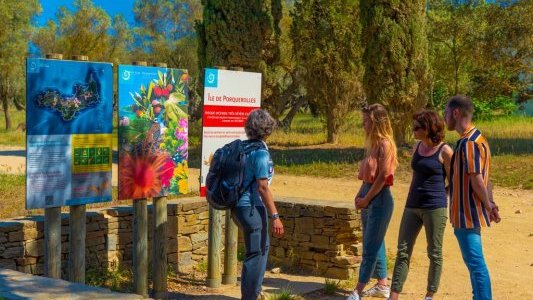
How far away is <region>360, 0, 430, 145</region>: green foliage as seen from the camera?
1859 centimetres

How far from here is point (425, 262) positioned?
27.5 ft

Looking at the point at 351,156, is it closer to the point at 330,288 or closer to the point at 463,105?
the point at 330,288

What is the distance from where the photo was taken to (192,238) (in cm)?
812

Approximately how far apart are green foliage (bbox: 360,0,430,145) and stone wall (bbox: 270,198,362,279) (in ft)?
36.4

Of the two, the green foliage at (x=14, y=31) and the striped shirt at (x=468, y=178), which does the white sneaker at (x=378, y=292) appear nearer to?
the striped shirt at (x=468, y=178)

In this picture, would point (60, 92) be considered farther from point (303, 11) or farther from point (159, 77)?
point (303, 11)

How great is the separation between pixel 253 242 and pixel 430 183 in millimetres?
1508

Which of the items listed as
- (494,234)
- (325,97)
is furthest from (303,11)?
(494,234)

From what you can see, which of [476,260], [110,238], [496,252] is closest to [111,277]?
[110,238]

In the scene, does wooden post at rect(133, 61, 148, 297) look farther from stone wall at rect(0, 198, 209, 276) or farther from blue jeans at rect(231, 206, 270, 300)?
blue jeans at rect(231, 206, 270, 300)

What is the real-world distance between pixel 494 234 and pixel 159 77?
227 inches

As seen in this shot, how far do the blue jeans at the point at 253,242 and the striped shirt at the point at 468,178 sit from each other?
1443 millimetres

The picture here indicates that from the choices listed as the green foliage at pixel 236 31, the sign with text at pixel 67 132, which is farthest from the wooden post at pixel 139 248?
the green foliage at pixel 236 31

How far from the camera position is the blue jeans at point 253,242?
18.1 ft
